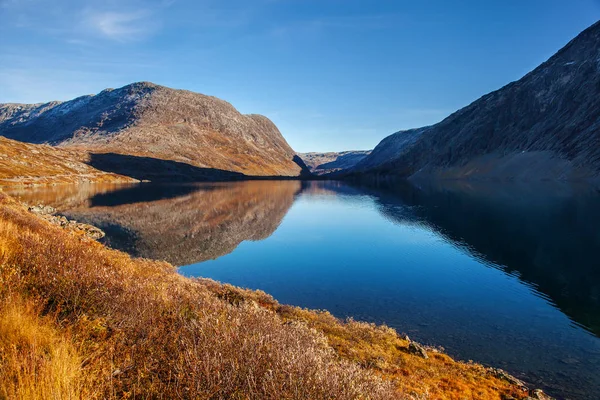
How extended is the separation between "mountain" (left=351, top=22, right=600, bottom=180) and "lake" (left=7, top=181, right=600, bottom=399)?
8012cm

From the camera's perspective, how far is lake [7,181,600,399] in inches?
618

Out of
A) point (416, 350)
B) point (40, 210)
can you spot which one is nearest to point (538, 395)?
point (416, 350)

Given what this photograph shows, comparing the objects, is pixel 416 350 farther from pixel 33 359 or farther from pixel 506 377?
pixel 33 359

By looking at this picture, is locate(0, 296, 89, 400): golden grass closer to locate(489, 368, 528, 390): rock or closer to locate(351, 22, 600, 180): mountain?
locate(489, 368, 528, 390): rock

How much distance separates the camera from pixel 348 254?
3288cm

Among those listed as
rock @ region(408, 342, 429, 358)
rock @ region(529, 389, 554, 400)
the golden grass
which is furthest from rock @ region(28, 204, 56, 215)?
rock @ region(529, 389, 554, 400)

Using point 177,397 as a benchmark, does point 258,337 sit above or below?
above

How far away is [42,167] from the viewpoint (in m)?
117

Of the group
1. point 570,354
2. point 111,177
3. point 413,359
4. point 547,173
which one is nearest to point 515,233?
point 570,354

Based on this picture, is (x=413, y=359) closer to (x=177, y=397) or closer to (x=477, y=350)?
(x=477, y=350)

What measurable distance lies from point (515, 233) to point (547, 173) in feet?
364

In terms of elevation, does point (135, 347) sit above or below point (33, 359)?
below

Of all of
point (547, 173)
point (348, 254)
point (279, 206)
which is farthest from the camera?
point (547, 173)

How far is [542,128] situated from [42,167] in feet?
653
